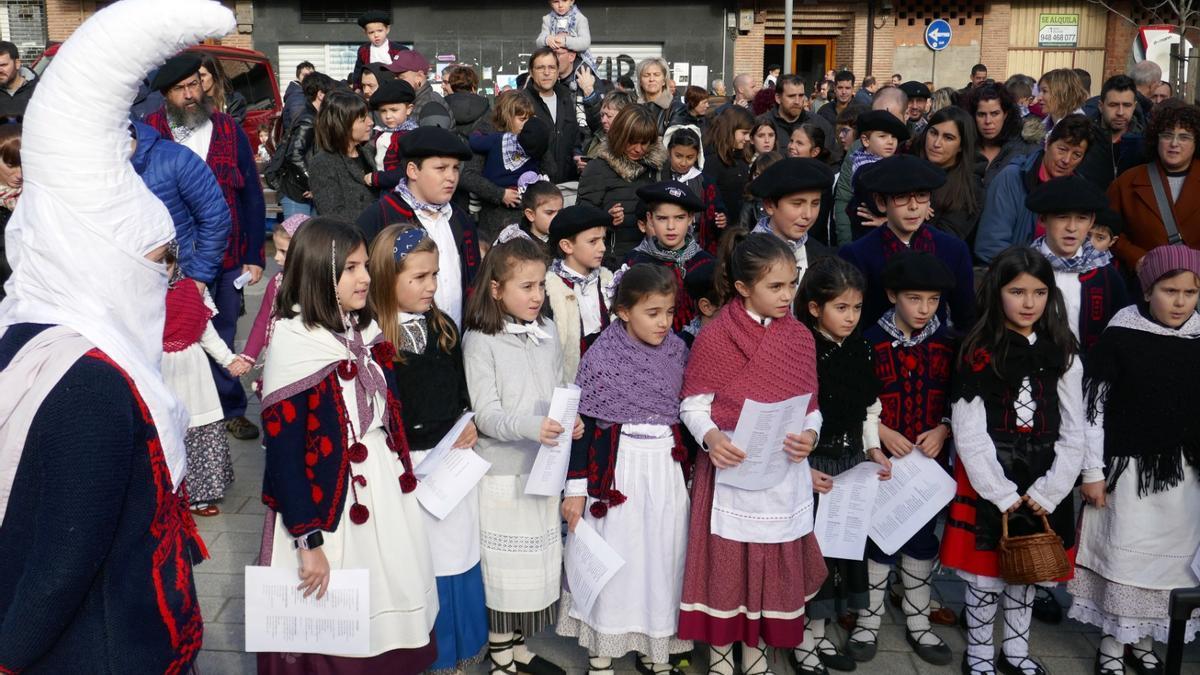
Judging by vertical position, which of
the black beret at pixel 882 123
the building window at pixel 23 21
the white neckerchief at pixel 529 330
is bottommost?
the white neckerchief at pixel 529 330

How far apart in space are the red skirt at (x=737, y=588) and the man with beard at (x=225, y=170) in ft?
11.2

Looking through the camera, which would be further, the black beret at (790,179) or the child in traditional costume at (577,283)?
the black beret at (790,179)

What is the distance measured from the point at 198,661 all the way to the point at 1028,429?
3264mm

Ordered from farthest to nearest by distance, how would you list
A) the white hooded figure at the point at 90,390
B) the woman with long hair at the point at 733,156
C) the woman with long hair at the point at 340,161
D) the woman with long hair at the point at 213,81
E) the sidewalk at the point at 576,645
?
1. the woman with long hair at the point at 733,156
2. the woman with long hair at the point at 340,161
3. the woman with long hair at the point at 213,81
4. the sidewalk at the point at 576,645
5. the white hooded figure at the point at 90,390

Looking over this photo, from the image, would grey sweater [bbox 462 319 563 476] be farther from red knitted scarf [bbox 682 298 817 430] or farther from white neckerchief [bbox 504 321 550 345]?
red knitted scarf [bbox 682 298 817 430]

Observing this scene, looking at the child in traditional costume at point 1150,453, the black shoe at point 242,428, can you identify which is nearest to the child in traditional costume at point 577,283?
the child in traditional costume at point 1150,453

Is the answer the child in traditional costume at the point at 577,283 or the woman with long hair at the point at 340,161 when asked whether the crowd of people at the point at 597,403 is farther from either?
the woman with long hair at the point at 340,161

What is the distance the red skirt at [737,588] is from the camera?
3826 mm

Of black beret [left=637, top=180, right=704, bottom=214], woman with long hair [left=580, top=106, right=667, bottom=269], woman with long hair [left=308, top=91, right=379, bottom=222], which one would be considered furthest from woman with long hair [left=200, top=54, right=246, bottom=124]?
black beret [left=637, top=180, right=704, bottom=214]

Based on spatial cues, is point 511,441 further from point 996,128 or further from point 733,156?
point 996,128

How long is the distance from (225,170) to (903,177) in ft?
12.8

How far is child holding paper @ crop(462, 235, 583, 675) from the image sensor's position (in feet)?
12.8

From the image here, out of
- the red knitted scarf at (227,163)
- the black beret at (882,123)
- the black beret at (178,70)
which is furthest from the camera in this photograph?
the black beret at (882,123)

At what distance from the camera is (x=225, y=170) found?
20.7 ft
